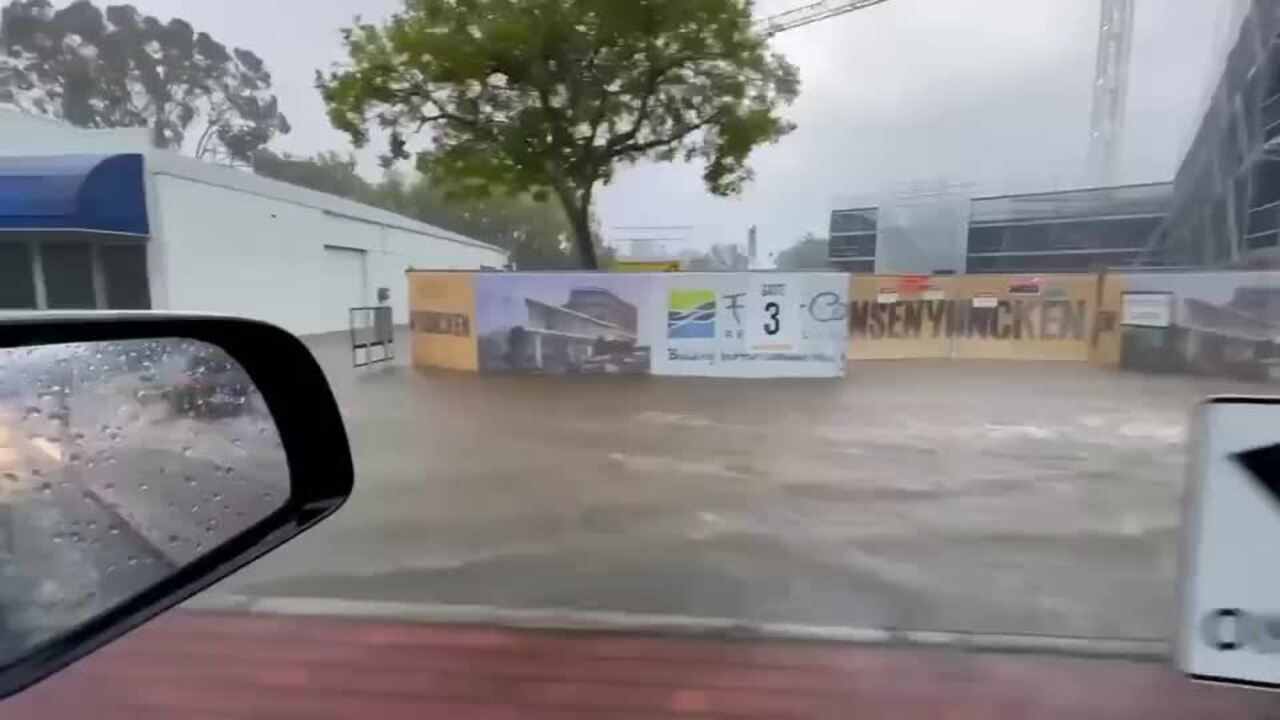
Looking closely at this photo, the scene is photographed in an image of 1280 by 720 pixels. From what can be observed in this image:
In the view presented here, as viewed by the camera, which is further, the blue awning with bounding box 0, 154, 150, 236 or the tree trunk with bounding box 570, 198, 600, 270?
the tree trunk with bounding box 570, 198, 600, 270

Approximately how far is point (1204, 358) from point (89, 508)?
43.4 ft

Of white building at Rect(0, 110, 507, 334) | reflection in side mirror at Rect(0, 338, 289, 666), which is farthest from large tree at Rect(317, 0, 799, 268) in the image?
reflection in side mirror at Rect(0, 338, 289, 666)

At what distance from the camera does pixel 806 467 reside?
611cm

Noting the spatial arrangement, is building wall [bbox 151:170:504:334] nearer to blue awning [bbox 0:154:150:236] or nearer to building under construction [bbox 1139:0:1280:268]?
blue awning [bbox 0:154:150:236]

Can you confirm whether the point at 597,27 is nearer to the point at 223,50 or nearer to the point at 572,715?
the point at 223,50

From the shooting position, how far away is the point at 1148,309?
12289 millimetres

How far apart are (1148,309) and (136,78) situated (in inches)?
546

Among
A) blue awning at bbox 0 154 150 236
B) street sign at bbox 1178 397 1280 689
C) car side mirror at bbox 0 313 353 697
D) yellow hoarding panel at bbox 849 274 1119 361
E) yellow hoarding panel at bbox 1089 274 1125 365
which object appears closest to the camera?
car side mirror at bbox 0 313 353 697

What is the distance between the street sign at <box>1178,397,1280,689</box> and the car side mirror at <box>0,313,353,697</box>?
1912 millimetres

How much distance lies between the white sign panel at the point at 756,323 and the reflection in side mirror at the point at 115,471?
9.40m

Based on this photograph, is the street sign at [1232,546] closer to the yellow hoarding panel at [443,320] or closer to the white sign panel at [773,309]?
A: the white sign panel at [773,309]

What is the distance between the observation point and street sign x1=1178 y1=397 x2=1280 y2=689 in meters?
1.67

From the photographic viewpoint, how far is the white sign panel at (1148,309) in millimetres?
12070

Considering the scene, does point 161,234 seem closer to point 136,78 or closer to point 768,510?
point 136,78
